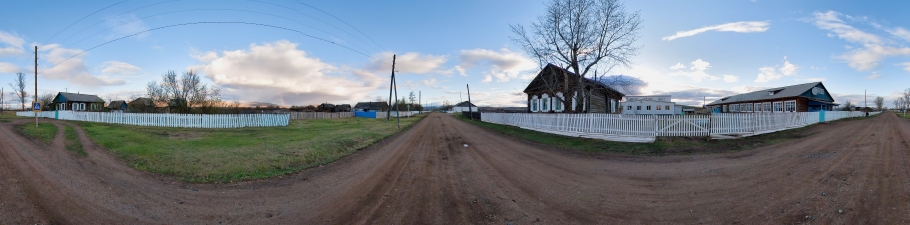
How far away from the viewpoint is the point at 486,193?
18.1 ft

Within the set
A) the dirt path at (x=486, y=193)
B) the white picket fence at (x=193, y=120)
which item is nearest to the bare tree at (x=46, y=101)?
the white picket fence at (x=193, y=120)

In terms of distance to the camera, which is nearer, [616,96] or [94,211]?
[94,211]

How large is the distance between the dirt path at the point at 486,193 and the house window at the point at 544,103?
24055 mm

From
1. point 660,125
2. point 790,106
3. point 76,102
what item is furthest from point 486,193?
point 76,102

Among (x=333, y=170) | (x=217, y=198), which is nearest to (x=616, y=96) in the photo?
(x=333, y=170)

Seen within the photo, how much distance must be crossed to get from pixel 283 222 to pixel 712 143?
14.4 meters

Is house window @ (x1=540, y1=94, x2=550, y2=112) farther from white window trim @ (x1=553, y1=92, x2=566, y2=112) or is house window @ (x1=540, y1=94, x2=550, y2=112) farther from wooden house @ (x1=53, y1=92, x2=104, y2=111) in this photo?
wooden house @ (x1=53, y1=92, x2=104, y2=111)

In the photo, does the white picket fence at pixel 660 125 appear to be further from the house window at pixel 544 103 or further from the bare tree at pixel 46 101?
the bare tree at pixel 46 101

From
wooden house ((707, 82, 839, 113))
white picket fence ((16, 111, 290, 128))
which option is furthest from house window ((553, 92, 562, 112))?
wooden house ((707, 82, 839, 113))

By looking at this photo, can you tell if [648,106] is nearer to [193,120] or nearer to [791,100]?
[791,100]

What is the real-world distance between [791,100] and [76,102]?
11757 cm

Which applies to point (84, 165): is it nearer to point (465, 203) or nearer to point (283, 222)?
point (283, 222)

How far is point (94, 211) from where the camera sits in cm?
458

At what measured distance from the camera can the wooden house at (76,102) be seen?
63438 millimetres
